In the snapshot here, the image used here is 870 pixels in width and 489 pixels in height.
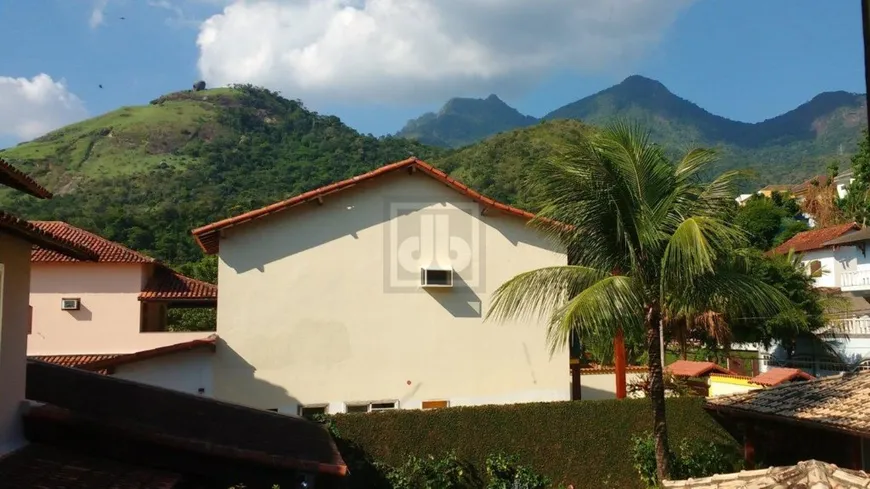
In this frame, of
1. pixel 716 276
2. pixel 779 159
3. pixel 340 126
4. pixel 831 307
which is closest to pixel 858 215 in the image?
pixel 831 307

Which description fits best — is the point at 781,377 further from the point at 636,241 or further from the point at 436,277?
the point at 636,241

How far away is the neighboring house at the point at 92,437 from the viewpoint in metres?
7.04

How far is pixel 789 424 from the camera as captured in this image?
13375 mm

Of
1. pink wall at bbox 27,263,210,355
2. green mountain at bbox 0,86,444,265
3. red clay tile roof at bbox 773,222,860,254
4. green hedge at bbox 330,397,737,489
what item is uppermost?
green mountain at bbox 0,86,444,265

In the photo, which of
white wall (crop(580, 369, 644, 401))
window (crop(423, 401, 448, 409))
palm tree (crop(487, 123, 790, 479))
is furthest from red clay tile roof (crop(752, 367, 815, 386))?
palm tree (crop(487, 123, 790, 479))

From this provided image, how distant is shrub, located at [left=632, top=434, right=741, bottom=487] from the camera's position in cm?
1413

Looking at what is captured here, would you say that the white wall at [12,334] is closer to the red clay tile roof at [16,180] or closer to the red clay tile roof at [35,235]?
the red clay tile roof at [35,235]

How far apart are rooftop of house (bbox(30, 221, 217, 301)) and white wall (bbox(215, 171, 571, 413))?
336 inches

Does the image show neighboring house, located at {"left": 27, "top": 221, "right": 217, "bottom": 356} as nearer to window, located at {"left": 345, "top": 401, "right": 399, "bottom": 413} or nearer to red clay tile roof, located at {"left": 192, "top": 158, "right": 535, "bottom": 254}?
red clay tile roof, located at {"left": 192, "top": 158, "right": 535, "bottom": 254}

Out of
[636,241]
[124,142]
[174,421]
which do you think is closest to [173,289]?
[174,421]

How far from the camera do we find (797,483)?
6176mm

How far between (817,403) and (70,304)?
874 inches

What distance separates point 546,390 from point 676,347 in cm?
2646

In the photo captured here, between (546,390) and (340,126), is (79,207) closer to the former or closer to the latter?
(340,126)
